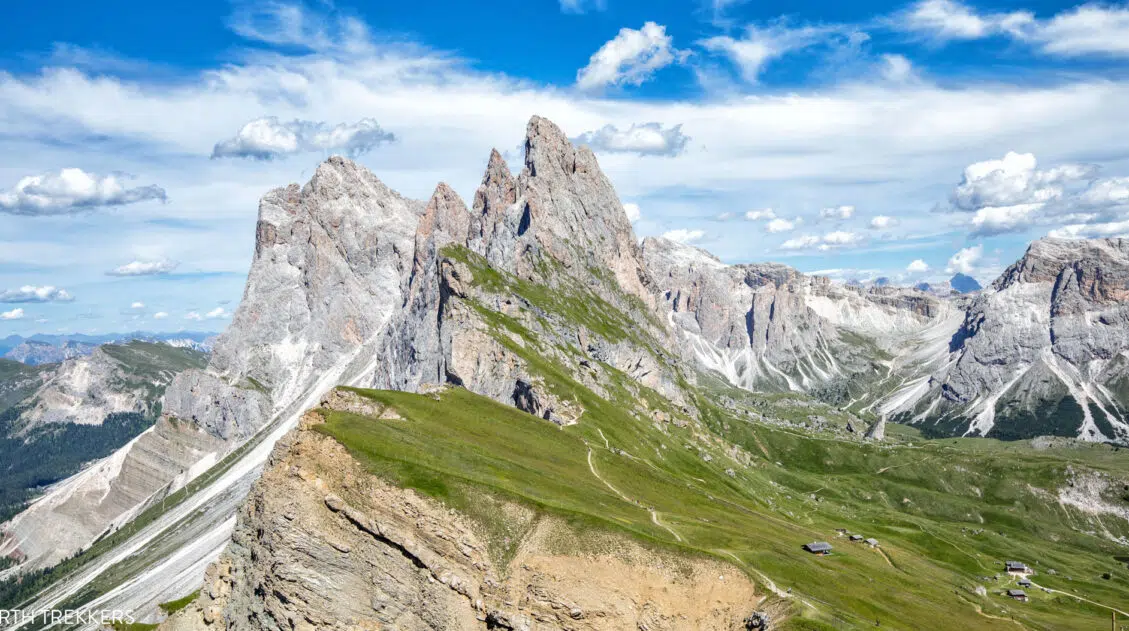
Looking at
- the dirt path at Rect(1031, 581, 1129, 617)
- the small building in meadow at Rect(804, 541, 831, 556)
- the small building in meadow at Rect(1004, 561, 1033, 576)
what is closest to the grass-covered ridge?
the small building in meadow at Rect(804, 541, 831, 556)

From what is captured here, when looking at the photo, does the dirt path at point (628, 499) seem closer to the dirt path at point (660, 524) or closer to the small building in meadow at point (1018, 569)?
the dirt path at point (660, 524)

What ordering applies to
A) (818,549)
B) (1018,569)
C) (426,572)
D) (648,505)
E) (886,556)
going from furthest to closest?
(1018,569), (886,556), (818,549), (648,505), (426,572)

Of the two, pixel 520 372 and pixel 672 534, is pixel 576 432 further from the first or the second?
pixel 672 534

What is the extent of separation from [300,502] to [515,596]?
2457 cm

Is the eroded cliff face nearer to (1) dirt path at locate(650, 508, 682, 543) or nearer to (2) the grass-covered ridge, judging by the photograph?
(2) the grass-covered ridge

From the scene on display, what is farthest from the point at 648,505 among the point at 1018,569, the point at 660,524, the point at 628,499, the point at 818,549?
the point at 1018,569

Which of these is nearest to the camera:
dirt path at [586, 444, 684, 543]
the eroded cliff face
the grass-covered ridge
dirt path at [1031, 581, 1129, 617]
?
the eroded cliff face

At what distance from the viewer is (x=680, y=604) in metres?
75.1

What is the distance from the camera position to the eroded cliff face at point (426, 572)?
73.8 meters

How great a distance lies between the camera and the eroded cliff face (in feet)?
242

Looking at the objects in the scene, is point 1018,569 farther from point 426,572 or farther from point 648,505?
point 426,572

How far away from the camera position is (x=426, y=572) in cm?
7500

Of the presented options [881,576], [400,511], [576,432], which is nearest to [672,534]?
[400,511]

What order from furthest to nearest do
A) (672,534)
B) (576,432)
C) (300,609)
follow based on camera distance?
(576,432) → (672,534) → (300,609)
